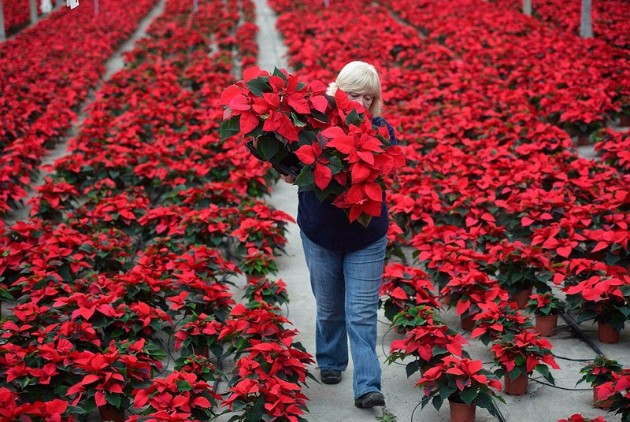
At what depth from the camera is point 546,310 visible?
3773mm

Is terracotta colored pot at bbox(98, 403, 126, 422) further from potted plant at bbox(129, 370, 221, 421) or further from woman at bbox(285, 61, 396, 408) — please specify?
woman at bbox(285, 61, 396, 408)

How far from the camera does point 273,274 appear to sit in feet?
15.1

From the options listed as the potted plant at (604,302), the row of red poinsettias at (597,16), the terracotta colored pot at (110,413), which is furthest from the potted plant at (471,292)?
the row of red poinsettias at (597,16)

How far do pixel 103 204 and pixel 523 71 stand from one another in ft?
18.6

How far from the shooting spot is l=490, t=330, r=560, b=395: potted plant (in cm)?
320

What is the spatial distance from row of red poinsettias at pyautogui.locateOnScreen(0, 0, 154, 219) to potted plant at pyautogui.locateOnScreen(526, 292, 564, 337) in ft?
12.7

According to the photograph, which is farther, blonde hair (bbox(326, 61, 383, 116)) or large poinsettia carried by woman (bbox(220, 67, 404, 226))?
blonde hair (bbox(326, 61, 383, 116))

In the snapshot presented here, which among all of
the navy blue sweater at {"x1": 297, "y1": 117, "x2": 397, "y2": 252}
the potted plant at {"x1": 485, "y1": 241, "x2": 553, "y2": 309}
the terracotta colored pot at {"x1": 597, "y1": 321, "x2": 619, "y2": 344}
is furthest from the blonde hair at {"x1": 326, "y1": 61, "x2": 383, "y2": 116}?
the terracotta colored pot at {"x1": 597, "y1": 321, "x2": 619, "y2": 344}

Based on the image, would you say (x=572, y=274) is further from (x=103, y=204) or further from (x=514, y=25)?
(x=514, y=25)

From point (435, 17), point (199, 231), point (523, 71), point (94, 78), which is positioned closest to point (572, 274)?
point (199, 231)

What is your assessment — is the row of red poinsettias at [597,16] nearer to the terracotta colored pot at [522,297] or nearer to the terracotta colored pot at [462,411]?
the terracotta colored pot at [522,297]

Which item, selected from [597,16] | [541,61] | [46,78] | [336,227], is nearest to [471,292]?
[336,227]

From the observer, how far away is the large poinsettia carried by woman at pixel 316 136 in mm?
2676

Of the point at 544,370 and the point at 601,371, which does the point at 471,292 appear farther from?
the point at 601,371
